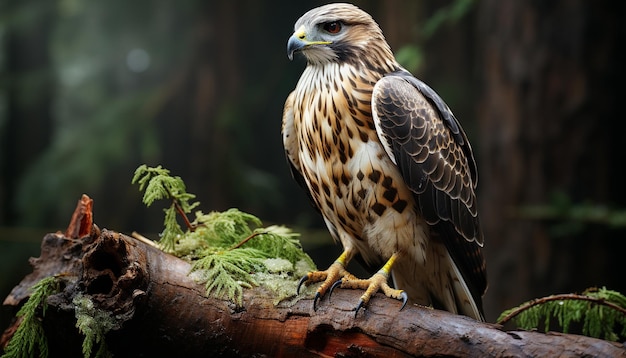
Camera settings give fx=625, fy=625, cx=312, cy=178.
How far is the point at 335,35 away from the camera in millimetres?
2998

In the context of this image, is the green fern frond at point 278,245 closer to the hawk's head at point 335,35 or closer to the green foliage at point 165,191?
the green foliage at point 165,191

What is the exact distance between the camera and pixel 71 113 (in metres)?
10.4

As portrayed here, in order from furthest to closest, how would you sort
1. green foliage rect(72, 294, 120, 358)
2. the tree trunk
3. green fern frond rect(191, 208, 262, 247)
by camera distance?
the tree trunk
green fern frond rect(191, 208, 262, 247)
green foliage rect(72, 294, 120, 358)

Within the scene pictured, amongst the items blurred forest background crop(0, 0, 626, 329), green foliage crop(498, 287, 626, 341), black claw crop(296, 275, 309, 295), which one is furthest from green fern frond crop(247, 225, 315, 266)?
blurred forest background crop(0, 0, 626, 329)

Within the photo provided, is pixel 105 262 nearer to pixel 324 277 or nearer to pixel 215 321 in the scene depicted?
pixel 215 321

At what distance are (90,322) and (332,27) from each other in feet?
5.59

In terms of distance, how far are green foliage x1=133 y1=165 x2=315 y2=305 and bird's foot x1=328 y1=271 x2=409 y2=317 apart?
21 centimetres

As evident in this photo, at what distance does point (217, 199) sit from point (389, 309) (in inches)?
201

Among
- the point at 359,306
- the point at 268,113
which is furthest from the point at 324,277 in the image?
the point at 268,113

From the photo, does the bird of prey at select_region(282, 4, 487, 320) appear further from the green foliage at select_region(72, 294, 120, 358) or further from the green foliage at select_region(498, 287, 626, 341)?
the green foliage at select_region(72, 294, 120, 358)

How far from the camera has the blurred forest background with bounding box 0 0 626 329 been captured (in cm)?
507

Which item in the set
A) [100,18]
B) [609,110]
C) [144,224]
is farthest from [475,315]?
[100,18]

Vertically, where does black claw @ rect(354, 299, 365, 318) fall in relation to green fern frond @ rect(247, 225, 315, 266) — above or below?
below

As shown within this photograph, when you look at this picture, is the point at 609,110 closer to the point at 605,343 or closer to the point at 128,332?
the point at 605,343
